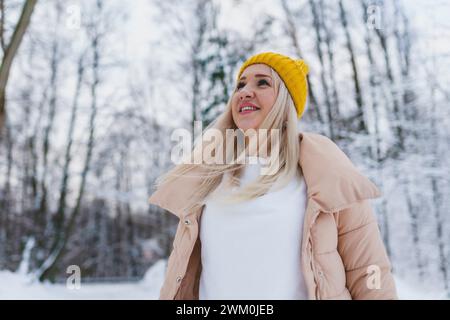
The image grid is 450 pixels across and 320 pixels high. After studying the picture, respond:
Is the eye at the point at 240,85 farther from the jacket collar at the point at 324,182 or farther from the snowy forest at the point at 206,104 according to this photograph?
the snowy forest at the point at 206,104

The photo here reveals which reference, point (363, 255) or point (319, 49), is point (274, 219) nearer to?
point (363, 255)

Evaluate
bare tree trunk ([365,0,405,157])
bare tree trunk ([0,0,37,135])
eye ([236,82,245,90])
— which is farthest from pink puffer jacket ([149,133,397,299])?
bare tree trunk ([365,0,405,157])

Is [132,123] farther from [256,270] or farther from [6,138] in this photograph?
[256,270]

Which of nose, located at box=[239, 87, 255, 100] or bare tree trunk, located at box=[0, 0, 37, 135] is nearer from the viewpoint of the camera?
nose, located at box=[239, 87, 255, 100]

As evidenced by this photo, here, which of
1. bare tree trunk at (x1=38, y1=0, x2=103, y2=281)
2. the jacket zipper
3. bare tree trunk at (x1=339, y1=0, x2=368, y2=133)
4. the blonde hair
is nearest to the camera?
the jacket zipper

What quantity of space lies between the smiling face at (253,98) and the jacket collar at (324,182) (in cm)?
19

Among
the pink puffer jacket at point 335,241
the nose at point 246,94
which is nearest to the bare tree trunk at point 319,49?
the nose at point 246,94

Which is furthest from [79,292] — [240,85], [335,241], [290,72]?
[335,241]

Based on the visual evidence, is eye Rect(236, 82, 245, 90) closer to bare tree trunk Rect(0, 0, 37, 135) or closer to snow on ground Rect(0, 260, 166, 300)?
bare tree trunk Rect(0, 0, 37, 135)

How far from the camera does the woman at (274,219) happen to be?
4.29ft

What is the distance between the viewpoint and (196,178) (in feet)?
5.30

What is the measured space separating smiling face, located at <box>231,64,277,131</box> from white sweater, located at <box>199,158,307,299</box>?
293mm

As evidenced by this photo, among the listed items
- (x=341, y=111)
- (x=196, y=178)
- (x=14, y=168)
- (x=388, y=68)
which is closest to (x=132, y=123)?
(x=14, y=168)

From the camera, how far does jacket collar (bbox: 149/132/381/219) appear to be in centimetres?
131
